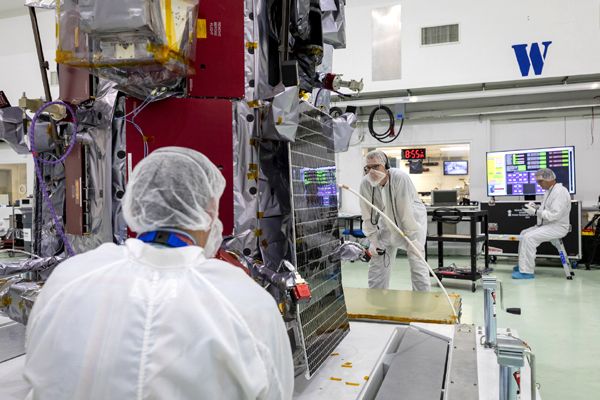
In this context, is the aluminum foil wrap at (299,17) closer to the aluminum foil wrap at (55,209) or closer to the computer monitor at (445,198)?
the aluminum foil wrap at (55,209)

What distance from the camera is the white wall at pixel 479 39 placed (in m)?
6.73

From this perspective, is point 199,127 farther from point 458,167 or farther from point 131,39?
point 458,167

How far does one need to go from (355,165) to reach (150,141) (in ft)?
23.7

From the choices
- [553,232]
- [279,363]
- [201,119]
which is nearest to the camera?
[279,363]

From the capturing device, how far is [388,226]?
4.00m

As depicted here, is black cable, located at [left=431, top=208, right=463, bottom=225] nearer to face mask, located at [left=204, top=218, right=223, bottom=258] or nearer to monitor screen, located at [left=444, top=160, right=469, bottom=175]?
monitor screen, located at [left=444, top=160, right=469, bottom=175]

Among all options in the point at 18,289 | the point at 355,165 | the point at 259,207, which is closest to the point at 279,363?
the point at 259,207

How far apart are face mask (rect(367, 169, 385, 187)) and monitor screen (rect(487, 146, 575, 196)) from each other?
4231 mm

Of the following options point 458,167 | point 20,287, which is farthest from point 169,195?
point 458,167

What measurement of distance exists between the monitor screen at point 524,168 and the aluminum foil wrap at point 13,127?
22.1ft

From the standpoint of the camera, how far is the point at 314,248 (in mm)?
2035

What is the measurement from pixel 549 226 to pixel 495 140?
8.16 ft

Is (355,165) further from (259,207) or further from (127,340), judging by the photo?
(127,340)

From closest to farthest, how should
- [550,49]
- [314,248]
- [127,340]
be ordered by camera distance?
[127,340] < [314,248] < [550,49]
